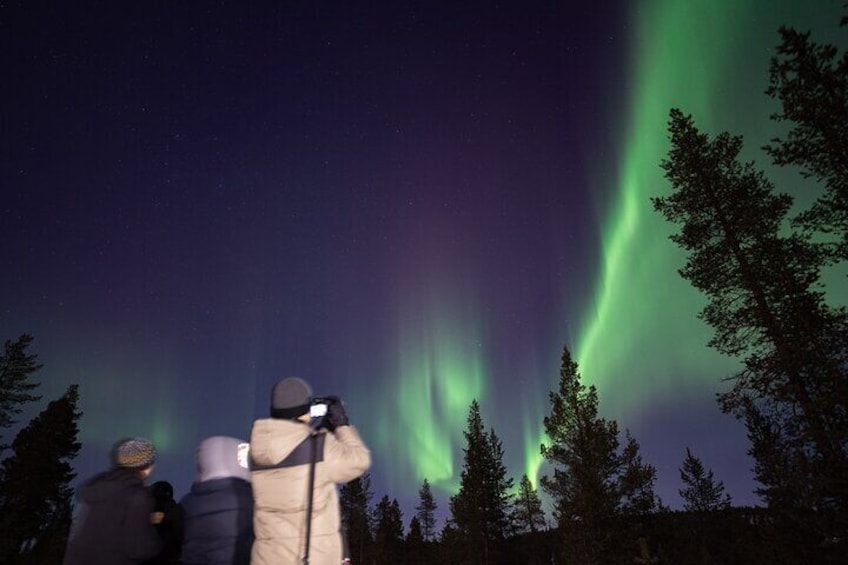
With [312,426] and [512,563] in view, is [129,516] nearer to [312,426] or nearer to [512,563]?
[312,426]

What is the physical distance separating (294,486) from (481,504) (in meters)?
37.9

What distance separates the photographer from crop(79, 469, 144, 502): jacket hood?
372 cm

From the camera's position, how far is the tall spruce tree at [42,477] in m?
30.8

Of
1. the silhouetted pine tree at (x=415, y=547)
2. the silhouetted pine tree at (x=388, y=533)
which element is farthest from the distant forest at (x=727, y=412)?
the silhouetted pine tree at (x=415, y=547)

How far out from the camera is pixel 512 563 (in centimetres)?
3841

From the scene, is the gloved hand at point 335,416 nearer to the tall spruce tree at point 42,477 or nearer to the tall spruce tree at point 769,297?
the tall spruce tree at point 769,297

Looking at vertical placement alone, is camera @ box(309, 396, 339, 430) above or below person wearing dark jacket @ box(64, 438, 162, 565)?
above

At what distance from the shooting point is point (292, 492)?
3113 millimetres

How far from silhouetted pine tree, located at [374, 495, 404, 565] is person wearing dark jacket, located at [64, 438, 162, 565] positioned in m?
56.3

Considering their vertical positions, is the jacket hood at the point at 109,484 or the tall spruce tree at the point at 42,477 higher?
the tall spruce tree at the point at 42,477

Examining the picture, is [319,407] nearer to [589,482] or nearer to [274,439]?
[274,439]

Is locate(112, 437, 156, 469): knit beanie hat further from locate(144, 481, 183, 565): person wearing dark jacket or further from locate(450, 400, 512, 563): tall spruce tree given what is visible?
Answer: locate(450, 400, 512, 563): tall spruce tree

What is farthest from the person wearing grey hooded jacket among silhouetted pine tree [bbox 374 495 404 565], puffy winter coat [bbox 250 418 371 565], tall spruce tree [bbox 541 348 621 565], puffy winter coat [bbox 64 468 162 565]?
silhouetted pine tree [bbox 374 495 404 565]

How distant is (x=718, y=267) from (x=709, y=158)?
4.21 metres
